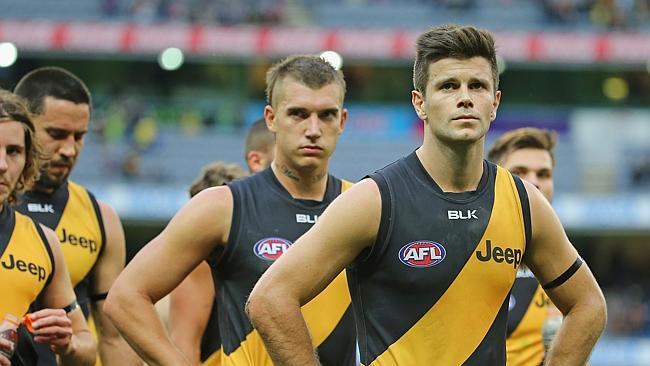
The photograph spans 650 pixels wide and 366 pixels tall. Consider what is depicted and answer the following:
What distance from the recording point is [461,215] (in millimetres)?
4918

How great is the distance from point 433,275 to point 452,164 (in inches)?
17.9

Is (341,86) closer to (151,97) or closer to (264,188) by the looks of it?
(264,188)

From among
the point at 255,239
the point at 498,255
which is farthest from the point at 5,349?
the point at 498,255

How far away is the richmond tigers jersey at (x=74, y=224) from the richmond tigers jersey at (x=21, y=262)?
1.01 metres

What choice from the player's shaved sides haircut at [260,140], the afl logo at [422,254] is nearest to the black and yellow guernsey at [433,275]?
the afl logo at [422,254]

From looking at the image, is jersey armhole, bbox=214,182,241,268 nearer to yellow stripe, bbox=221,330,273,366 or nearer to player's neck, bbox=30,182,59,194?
yellow stripe, bbox=221,330,273,366

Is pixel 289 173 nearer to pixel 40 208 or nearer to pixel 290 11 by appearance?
pixel 40 208

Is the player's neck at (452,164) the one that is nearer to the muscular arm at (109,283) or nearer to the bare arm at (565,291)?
the bare arm at (565,291)

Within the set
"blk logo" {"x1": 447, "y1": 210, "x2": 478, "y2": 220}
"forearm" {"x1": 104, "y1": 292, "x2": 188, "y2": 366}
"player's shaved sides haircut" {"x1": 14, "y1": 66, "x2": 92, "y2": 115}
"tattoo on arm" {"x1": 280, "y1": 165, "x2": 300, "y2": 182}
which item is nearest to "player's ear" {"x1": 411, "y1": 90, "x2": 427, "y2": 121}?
"blk logo" {"x1": 447, "y1": 210, "x2": 478, "y2": 220}

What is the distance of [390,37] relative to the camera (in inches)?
1235

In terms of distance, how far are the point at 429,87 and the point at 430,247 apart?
63 cm

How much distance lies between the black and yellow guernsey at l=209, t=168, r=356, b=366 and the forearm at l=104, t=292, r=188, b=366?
0.98 feet

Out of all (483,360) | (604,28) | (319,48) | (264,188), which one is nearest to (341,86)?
(264,188)

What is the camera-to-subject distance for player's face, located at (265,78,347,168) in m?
6.09
